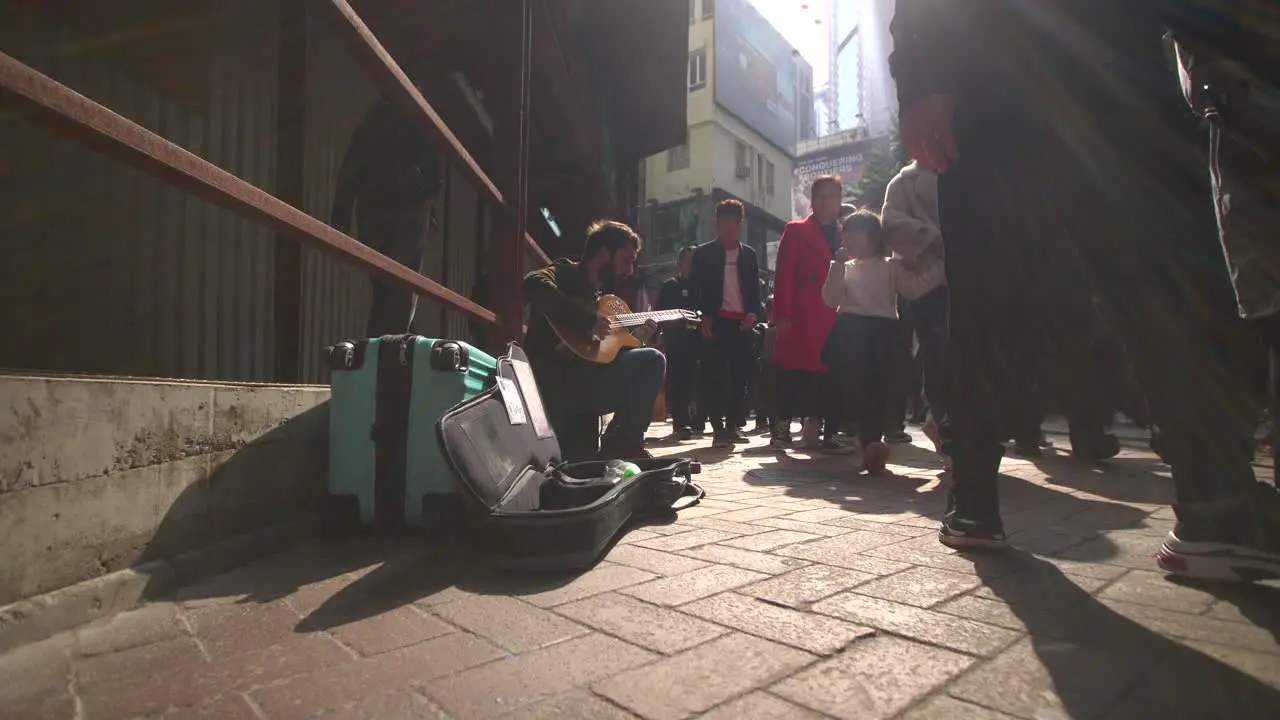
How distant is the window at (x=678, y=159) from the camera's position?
33.1 meters

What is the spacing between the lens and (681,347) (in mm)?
6363

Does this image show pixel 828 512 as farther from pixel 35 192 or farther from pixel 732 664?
pixel 35 192

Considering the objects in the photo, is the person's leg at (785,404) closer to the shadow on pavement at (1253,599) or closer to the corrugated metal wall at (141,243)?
the corrugated metal wall at (141,243)

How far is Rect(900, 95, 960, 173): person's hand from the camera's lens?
1961 millimetres

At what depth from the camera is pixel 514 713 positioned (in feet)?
3.34

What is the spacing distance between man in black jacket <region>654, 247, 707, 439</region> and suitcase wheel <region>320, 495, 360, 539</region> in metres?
4.15

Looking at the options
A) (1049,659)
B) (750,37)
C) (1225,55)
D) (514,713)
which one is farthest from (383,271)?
(750,37)

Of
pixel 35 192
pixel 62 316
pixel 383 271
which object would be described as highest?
pixel 35 192

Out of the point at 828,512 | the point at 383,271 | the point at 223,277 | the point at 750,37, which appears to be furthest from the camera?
the point at 750,37

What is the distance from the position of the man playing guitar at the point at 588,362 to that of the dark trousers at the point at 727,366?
6.04 ft

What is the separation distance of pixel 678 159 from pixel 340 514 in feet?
108

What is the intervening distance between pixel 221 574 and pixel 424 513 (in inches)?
21.2

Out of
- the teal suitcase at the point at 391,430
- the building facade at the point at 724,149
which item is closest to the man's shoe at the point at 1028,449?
the teal suitcase at the point at 391,430

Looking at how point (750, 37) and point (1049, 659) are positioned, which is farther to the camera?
point (750, 37)
